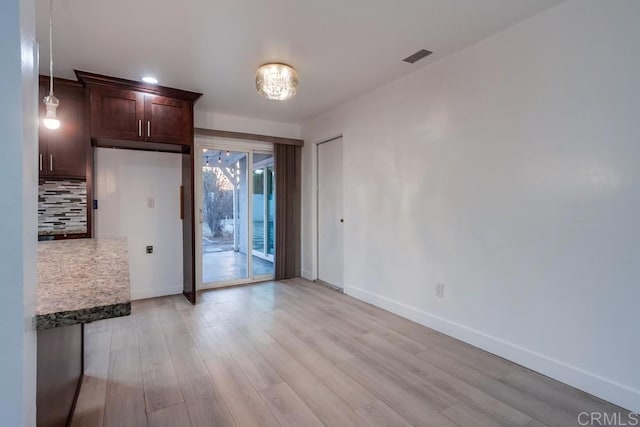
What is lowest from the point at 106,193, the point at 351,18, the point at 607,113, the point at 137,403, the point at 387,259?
the point at 137,403

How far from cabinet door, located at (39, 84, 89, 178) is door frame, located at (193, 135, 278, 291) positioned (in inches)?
46.5

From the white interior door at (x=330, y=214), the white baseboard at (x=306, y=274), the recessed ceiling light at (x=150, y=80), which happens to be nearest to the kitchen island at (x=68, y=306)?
the recessed ceiling light at (x=150, y=80)

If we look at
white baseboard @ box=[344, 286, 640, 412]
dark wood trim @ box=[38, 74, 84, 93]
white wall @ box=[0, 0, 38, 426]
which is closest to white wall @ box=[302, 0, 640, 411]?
white baseboard @ box=[344, 286, 640, 412]

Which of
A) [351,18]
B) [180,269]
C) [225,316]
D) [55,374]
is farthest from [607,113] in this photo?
[180,269]

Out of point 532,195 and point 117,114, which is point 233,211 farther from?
point 532,195

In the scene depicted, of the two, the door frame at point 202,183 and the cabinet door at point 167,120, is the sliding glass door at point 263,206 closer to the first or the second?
the door frame at point 202,183

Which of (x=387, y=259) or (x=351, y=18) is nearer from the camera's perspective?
(x=351, y=18)

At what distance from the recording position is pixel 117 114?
3.29m

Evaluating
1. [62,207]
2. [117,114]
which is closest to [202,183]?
[117,114]

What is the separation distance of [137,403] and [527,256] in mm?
2837

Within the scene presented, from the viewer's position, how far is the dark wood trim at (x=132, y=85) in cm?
314

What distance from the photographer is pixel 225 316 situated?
3359 mm

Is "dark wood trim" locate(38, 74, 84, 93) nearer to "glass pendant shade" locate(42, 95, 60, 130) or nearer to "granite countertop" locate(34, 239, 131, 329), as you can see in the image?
"glass pendant shade" locate(42, 95, 60, 130)

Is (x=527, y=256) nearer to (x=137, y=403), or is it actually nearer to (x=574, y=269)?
(x=574, y=269)
